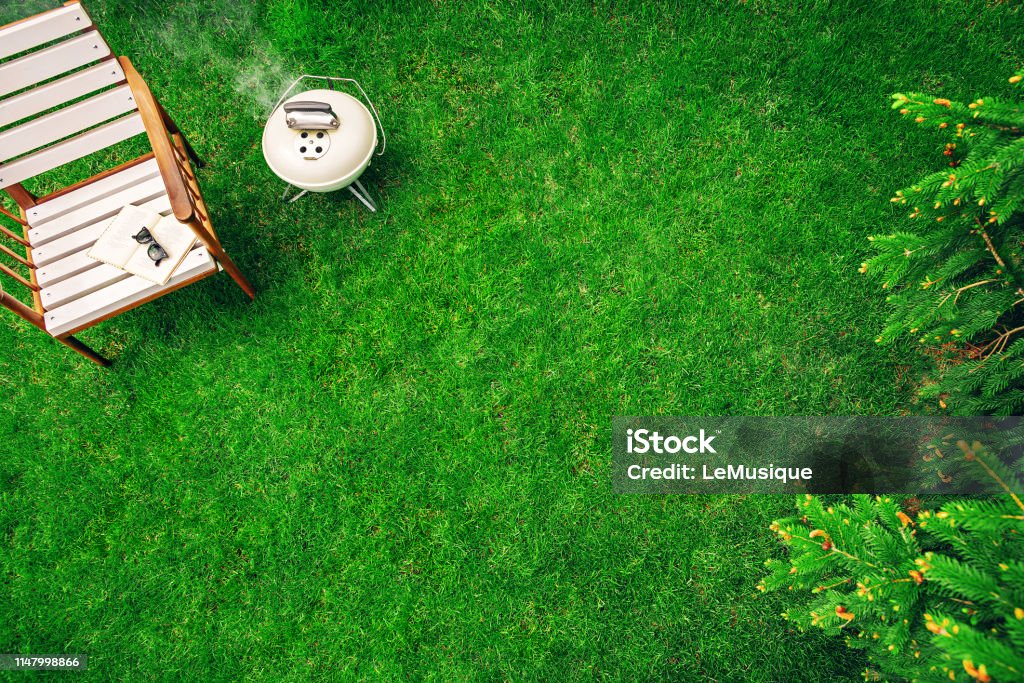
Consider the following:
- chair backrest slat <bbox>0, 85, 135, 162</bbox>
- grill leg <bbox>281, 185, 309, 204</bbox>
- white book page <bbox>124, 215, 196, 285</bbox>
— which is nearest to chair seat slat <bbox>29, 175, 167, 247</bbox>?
white book page <bbox>124, 215, 196, 285</bbox>

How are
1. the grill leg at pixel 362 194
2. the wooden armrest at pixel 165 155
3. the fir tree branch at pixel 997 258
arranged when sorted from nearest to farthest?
the fir tree branch at pixel 997 258
the wooden armrest at pixel 165 155
the grill leg at pixel 362 194

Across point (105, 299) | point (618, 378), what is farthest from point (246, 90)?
point (618, 378)

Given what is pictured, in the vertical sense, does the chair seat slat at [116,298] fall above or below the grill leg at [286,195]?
below

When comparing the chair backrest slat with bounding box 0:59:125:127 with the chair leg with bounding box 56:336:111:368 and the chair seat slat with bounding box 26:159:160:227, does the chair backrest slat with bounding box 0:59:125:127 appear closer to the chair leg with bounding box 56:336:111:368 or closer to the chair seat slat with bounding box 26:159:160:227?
the chair seat slat with bounding box 26:159:160:227

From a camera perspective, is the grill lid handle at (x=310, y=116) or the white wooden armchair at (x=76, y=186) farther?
the grill lid handle at (x=310, y=116)

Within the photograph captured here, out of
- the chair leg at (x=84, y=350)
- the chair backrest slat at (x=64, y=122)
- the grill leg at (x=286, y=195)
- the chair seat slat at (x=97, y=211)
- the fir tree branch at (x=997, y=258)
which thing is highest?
the grill leg at (x=286, y=195)

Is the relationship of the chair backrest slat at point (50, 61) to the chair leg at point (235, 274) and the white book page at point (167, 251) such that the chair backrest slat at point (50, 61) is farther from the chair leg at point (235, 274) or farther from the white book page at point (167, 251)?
the chair leg at point (235, 274)

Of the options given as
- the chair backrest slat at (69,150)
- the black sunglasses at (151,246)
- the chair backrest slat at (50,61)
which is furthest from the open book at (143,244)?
the chair backrest slat at (50,61)

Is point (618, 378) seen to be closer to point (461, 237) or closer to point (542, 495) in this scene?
point (542, 495)
